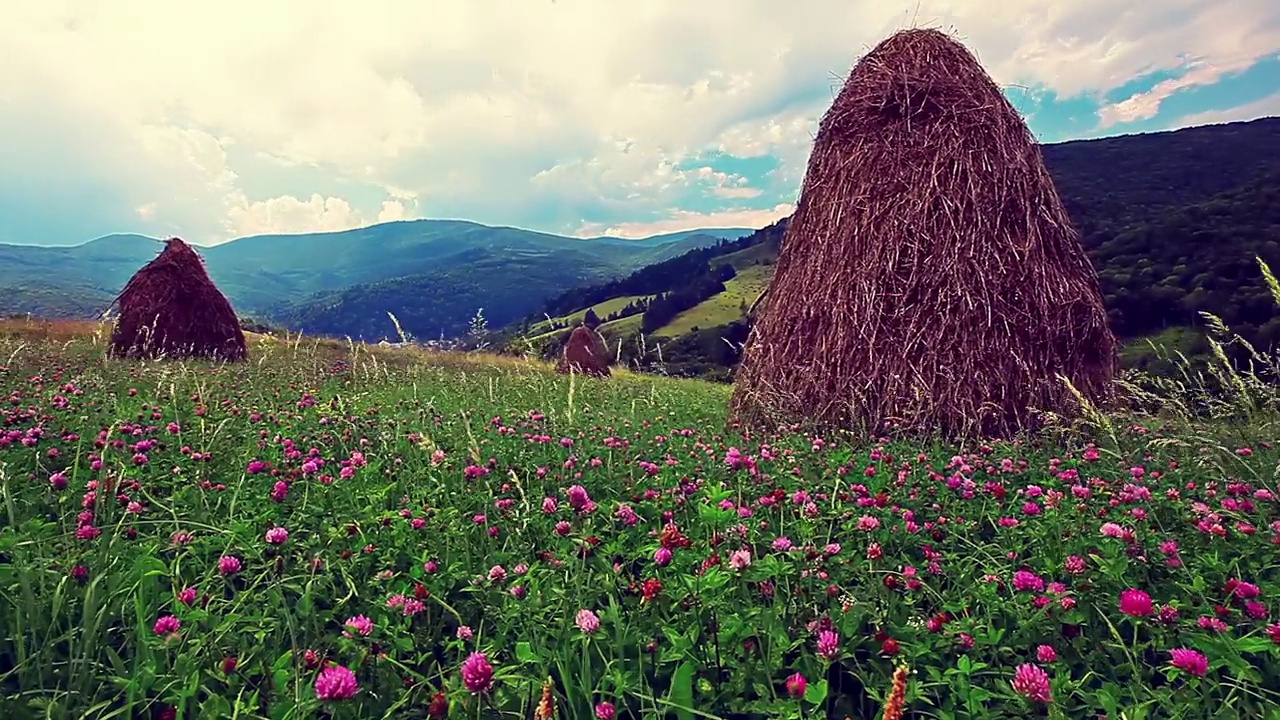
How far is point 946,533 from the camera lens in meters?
3.12

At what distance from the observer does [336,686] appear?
→ 1578mm

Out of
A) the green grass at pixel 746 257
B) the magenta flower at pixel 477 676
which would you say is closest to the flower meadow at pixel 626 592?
the magenta flower at pixel 477 676

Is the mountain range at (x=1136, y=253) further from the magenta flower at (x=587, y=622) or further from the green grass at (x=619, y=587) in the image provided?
the magenta flower at (x=587, y=622)

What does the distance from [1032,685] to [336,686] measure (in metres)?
1.70

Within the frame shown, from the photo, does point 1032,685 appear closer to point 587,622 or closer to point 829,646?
point 829,646

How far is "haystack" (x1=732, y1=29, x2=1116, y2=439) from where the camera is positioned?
612 centimetres

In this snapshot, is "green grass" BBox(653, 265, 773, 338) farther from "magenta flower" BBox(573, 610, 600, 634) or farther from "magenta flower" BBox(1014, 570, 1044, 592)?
"magenta flower" BBox(573, 610, 600, 634)

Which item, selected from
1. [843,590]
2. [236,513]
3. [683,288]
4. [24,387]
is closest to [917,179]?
[843,590]

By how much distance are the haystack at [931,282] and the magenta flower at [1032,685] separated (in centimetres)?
449

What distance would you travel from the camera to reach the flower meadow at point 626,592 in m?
1.86

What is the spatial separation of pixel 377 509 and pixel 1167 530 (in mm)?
3658

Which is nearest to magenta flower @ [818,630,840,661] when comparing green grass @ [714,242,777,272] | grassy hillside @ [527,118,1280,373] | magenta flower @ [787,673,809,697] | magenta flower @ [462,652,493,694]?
magenta flower @ [787,673,809,697]

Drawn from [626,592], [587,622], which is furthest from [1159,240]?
[587,622]

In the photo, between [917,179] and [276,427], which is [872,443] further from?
[276,427]
